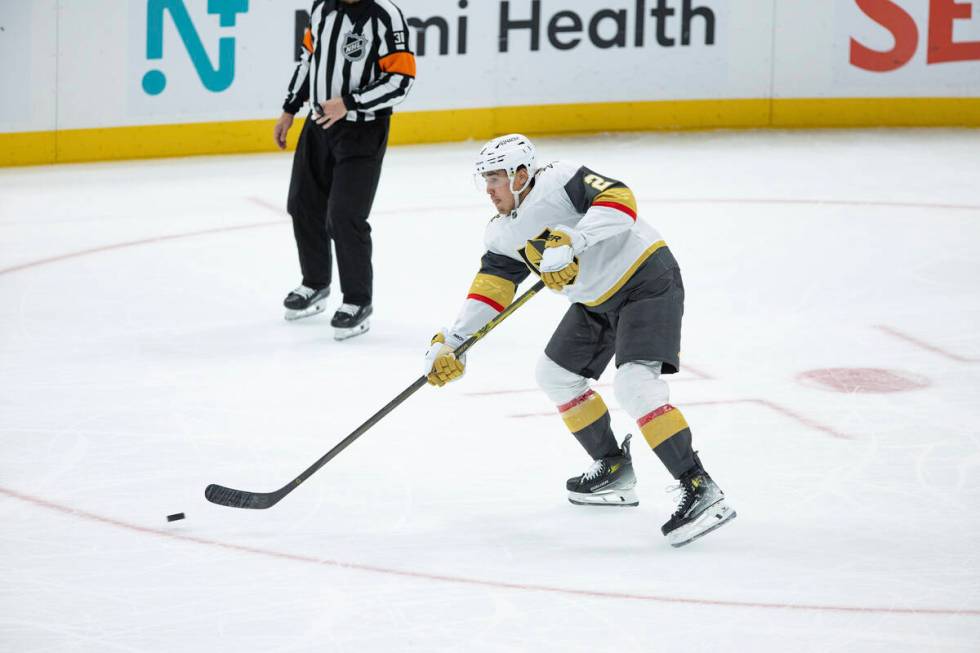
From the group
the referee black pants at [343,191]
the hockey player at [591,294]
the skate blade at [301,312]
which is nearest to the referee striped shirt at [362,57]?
the referee black pants at [343,191]

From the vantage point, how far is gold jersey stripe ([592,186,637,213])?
3.91 m

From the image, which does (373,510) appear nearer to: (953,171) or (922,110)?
(953,171)

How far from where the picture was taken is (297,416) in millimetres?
5191

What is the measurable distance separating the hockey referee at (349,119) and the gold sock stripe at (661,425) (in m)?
2.39

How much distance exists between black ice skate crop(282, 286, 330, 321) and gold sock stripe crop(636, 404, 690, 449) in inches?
108

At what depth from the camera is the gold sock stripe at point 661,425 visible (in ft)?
13.0

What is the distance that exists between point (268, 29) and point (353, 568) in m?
6.23

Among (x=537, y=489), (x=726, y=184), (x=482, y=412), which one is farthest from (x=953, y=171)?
(x=537, y=489)

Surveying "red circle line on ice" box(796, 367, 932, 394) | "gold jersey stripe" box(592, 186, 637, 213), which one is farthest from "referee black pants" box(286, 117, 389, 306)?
"gold jersey stripe" box(592, 186, 637, 213)

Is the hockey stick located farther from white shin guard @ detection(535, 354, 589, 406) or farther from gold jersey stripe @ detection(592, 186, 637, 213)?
gold jersey stripe @ detection(592, 186, 637, 213)

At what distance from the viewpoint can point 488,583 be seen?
3.78 metres

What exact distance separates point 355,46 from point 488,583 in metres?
2.88

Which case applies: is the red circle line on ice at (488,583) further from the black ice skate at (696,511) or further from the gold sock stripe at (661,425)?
the gold sock stripe at (661,425)

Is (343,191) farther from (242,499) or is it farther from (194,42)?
(194,42)
